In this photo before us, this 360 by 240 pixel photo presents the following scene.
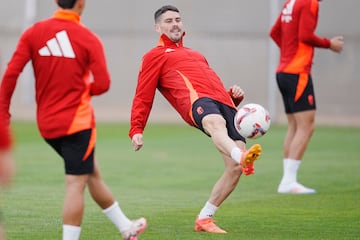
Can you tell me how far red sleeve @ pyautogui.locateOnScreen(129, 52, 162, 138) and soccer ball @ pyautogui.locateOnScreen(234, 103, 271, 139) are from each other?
0.79 metres

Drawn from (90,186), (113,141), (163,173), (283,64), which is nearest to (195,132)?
(113,141)

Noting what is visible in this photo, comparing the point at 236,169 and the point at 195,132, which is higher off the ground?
the point at 236,169

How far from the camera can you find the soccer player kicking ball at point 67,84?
686 centimetres

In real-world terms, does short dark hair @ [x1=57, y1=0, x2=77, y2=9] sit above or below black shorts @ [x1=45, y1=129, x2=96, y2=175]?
above

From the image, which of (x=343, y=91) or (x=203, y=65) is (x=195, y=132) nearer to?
(x=343, y=91)

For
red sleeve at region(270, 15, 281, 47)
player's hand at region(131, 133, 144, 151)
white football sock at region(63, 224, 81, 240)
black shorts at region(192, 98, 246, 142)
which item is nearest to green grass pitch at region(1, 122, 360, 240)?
player's hand at region(131, 133, 144, 151)

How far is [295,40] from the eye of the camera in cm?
1202

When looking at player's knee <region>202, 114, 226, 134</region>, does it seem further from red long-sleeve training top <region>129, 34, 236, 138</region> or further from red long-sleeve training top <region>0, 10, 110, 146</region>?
red long-sleeve training top <region>0, 10, 110, 146</region>

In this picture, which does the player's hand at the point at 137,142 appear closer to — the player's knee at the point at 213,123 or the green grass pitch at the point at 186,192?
the player's knee at the point at 213,123

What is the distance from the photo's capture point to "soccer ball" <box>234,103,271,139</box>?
8359mm

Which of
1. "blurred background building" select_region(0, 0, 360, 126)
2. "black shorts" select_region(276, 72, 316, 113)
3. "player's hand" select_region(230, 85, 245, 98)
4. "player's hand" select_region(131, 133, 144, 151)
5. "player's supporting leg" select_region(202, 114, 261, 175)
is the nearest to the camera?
"player's supporting leg" select_region(202, 114, 261, 175)

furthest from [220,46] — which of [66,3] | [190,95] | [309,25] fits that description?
[66,3]

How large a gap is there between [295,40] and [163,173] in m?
2.87

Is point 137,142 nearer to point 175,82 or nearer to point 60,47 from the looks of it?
point 175,82
